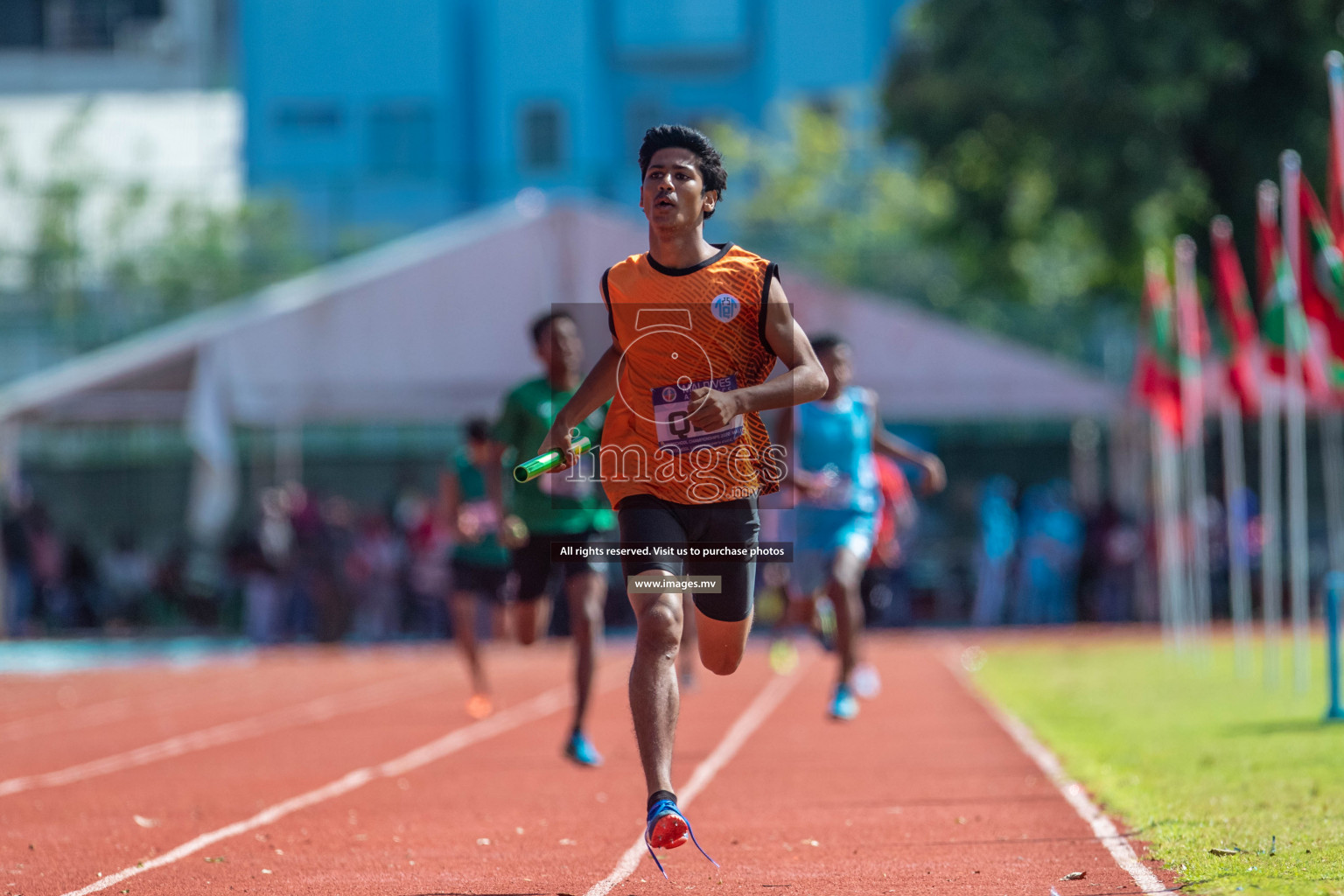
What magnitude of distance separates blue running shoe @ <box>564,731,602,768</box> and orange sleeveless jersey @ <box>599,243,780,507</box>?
132 inches

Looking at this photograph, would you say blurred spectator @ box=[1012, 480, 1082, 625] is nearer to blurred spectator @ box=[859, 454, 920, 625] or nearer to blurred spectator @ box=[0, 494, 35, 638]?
blurred spectator @ box=[859, 454, 920, 625]

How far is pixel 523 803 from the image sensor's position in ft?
29.1

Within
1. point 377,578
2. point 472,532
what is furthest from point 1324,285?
point 377,578

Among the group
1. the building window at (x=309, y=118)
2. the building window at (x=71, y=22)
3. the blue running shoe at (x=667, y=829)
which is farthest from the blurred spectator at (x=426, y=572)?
the building window at (x=71, y=22)

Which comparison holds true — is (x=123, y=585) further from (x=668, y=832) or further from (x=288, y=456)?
(x=668, y=832)

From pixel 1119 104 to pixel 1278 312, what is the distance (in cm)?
1209

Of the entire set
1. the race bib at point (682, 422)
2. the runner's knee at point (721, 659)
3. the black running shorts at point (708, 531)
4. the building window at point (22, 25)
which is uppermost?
the building window at point (22, 25)

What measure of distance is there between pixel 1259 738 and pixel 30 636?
2007 cm

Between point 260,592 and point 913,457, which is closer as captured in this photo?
point 913,457

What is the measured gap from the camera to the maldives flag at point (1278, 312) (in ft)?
45.4

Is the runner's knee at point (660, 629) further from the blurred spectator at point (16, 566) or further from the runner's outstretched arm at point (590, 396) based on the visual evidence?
the blurred spectator at point (16, 566)

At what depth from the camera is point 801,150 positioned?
1951 inches

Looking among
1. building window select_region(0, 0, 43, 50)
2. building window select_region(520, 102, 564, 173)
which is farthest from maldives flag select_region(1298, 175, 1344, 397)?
building window select_region(0, 0, 43, 50)

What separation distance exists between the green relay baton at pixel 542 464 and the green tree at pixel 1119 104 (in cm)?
2003
